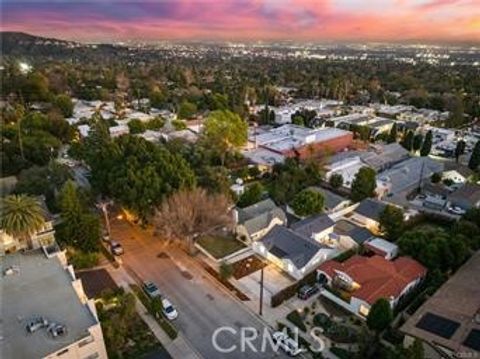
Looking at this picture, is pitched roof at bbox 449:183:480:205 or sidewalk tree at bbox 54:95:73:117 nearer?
pitched roof at bbox 449:183:480:205

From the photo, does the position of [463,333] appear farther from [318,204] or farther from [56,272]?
[56,272]

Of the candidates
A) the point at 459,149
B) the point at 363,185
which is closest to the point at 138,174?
the point at 363,185

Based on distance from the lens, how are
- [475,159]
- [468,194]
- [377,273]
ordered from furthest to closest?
[475,159] < [468,194] < [377,273]

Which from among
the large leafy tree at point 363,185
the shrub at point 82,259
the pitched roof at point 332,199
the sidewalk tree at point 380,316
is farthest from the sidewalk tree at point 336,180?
the shrub at point 82,259

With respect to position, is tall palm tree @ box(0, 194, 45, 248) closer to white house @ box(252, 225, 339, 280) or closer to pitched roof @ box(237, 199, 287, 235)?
pitched roof @ box(237, 199, 287, 235)

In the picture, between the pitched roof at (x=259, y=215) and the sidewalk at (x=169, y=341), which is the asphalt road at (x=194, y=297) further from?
the pitched roof at (x=259, y=215)

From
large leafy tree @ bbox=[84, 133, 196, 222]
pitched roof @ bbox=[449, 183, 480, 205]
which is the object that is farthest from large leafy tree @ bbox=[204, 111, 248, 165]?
pitched roof @ bbox=[449, 183, 480, 205]

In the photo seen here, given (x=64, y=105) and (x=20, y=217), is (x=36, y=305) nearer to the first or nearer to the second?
(x=20, y=217)
